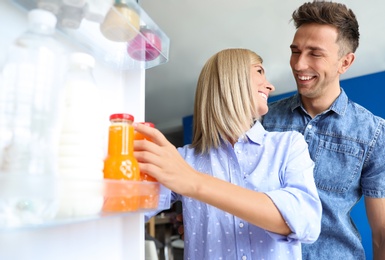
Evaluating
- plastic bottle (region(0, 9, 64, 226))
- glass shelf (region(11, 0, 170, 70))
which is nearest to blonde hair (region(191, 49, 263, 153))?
glass shelf (region(11, 0, 170, 70))

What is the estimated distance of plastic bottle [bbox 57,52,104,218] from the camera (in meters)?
0.42

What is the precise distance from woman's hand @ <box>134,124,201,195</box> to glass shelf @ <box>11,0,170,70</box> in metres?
0.17

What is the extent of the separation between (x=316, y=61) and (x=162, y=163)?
1102mm

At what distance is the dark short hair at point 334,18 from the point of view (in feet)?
4.83

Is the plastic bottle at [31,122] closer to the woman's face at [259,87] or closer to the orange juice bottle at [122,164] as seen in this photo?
the orange juice bottle at [122,164]

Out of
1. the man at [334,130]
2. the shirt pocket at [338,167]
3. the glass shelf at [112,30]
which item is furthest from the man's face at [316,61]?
the glass shelf at [112,30]

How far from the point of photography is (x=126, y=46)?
2.19 ft

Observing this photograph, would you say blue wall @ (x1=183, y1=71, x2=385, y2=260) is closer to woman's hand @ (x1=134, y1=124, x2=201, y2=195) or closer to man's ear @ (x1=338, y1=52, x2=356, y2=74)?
man's ear @ (x1=338, y1=52, x2=356, y2=74)

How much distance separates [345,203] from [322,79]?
50 cm

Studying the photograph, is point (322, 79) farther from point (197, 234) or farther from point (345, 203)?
point (197, 234)

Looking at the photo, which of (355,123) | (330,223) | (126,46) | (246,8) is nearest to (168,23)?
(246,8)

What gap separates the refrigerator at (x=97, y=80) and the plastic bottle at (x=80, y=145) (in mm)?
27

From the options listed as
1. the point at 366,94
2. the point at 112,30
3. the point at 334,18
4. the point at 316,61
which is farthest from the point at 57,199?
the point at 366,94

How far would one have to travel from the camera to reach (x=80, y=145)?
459mm
